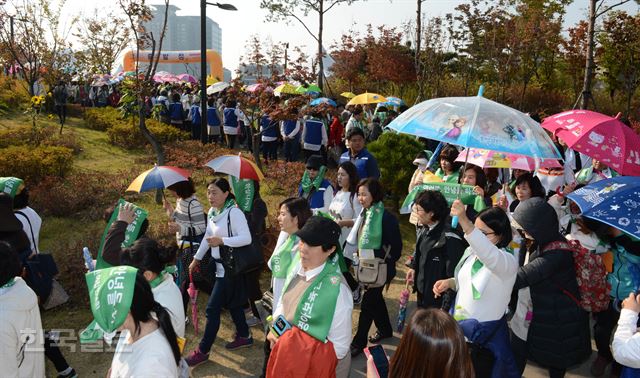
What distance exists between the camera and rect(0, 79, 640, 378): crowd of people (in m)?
2.41

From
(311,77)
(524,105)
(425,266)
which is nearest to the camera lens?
(425,266)

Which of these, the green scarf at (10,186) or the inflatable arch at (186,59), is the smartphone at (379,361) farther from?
the inflatable arch at (186,59)

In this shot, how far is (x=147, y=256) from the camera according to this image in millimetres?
3197

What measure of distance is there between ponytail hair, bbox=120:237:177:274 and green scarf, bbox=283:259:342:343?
975 mm

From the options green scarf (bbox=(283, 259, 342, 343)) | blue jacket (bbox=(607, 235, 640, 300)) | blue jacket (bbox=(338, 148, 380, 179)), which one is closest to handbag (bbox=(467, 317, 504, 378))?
green scarf (bbox=(283, 259, 342, 343))

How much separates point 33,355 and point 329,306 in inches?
75.0

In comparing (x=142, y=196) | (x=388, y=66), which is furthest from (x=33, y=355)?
(x=388, y=66)

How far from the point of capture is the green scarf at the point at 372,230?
15.5 feet

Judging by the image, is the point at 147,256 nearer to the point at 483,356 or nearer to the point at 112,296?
the point at 112,296

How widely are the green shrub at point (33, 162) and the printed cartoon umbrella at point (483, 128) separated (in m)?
8.60

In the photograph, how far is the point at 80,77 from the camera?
2161cm

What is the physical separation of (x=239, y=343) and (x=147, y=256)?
7.04ft

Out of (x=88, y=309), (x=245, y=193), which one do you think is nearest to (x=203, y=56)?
(x=245, y=193)

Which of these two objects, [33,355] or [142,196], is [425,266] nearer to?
[33,355]
